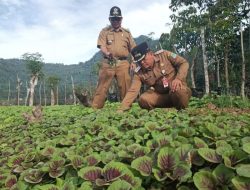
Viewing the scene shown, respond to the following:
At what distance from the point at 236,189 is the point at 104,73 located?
282 inches

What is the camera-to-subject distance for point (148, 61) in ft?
19.7

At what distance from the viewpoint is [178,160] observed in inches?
73.8

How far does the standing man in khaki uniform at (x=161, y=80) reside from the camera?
6.05 m

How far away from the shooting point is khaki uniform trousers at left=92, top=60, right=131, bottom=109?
860cm

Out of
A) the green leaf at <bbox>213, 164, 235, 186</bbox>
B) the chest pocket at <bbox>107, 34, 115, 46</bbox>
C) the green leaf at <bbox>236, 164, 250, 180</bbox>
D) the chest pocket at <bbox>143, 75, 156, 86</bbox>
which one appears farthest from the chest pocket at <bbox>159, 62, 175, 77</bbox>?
the green leaf at <bbox>236, 164, 250, 180</bbox>

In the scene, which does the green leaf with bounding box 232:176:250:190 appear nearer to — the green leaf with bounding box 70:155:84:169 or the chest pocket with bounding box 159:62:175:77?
the green leaf with bounding box 70:155:84:169

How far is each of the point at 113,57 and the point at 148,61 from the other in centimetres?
276

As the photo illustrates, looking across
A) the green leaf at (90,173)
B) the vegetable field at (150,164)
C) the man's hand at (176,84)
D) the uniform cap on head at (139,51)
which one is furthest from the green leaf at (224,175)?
the man's hand at (176,84)

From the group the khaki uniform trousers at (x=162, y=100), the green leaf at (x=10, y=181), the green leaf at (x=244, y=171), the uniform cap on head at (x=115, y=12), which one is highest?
the uniform cap on head at (x=115, y=12)

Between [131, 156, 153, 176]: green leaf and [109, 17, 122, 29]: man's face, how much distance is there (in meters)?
6.78

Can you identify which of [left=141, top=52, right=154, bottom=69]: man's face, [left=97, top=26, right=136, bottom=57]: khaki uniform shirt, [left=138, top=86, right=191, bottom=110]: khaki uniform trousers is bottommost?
[left=138, top=86, right=191, bottom=110]: khaki uniform trousers

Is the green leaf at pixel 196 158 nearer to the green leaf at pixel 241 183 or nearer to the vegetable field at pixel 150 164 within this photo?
the vegetable field at pixel 150 164

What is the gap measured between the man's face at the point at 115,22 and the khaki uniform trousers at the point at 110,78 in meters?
0.80

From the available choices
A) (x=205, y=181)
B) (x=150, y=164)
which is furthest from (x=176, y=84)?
(x=205, y=181)
